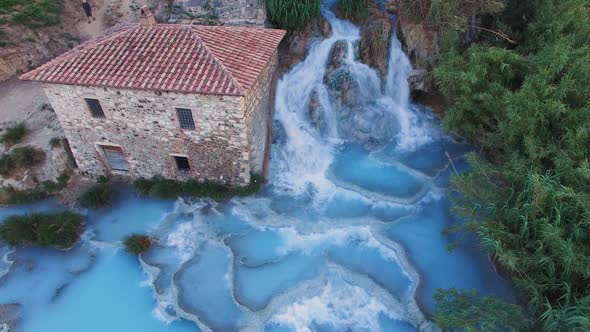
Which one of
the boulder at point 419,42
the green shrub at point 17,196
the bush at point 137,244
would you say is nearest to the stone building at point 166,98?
the green shrub at point 17,196

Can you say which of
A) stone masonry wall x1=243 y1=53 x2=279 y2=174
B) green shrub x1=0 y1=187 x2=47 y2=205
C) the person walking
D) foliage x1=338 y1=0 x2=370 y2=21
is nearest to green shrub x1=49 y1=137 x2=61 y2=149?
green shrub x1=0 y1=187 x2=47 y2=205

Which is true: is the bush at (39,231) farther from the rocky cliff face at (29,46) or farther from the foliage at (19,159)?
the rocky cliff face at (29,46)

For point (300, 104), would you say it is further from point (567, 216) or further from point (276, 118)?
point (567, 216)

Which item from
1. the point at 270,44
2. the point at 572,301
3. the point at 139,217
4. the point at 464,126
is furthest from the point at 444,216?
the point at 139,217

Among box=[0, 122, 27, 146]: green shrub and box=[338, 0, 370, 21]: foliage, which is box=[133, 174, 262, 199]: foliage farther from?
box=[338, 0, 370, 21]: foliage

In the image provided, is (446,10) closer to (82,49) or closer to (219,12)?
(219,12)
